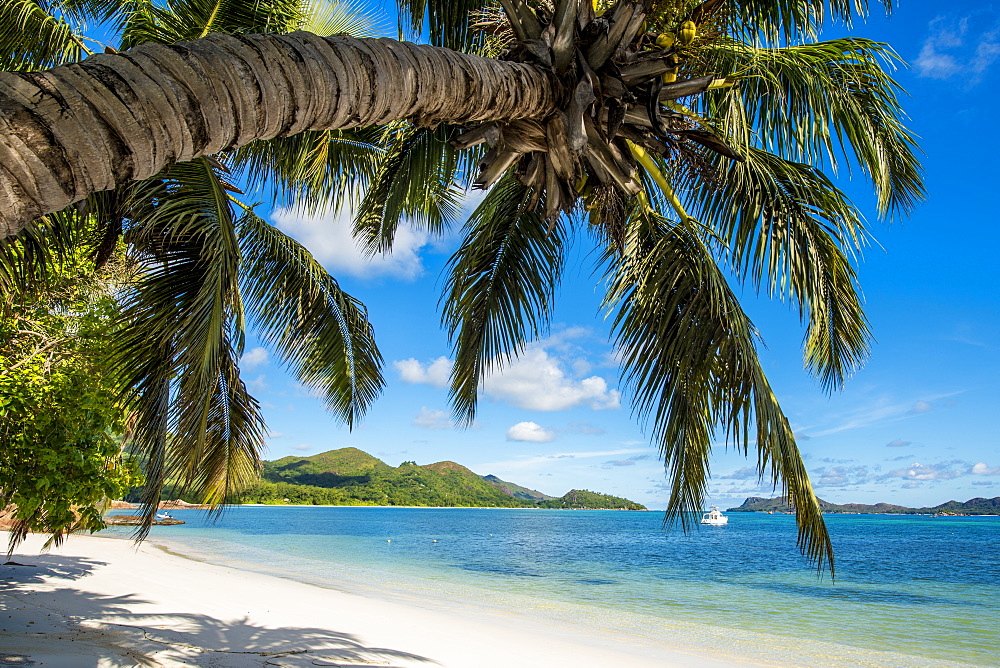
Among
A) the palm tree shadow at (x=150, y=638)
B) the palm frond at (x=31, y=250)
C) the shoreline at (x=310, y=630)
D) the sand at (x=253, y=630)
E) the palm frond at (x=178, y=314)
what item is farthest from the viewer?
the shoreline at (x=310, y=630)

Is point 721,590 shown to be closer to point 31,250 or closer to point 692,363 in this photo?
point 692,363

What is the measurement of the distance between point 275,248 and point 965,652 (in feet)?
43.6

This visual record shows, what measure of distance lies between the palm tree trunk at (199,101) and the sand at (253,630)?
4.41m

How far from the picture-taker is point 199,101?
81.8 inches

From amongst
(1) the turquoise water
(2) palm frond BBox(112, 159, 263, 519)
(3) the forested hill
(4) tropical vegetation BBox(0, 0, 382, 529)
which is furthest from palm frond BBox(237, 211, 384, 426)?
(3) the forested hill

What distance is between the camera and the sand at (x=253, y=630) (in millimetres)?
5301

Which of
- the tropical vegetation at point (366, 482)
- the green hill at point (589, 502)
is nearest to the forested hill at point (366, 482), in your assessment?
the tropical vegetation at point (366, 482)

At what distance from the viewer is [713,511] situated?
73188 mm

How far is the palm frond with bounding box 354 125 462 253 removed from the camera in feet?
17.9

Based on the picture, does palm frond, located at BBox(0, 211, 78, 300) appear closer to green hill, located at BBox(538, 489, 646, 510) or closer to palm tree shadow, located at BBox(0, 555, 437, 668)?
palm tree shadow, located at BBox(0, 555, 437, 668)

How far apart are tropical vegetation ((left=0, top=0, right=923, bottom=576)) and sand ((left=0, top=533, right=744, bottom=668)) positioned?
1.51 meters

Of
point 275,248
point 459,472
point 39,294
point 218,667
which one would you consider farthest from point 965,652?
point 459,472

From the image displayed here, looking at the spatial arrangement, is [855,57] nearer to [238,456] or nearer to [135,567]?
[238,456]

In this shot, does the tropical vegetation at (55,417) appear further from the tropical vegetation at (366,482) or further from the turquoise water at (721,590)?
the tropical vegetation at (366,482)
